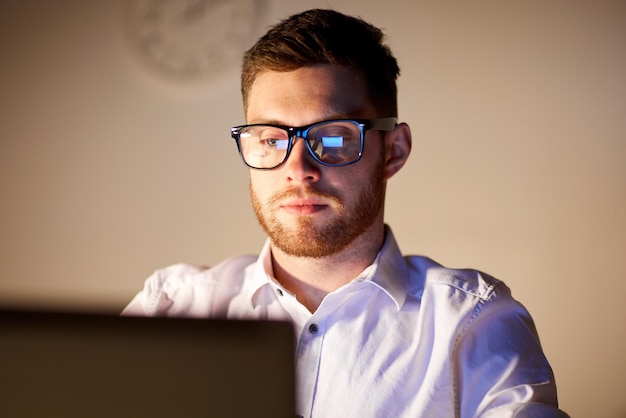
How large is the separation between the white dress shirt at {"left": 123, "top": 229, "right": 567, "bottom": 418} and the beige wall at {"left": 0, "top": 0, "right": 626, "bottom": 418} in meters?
0.67

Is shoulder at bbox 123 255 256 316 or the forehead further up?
the forehead

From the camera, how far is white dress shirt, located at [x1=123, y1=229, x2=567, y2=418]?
1.22 m

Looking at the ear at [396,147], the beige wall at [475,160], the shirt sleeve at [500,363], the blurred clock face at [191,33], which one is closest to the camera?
the shirt sleeve at [500,363]

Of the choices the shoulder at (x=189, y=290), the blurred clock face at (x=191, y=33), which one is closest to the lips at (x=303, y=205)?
the shoulder at (x=189, y=290)

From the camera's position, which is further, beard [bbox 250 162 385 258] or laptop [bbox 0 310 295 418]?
beard [bbox 250 162 385 258]

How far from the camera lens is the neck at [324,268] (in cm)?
136

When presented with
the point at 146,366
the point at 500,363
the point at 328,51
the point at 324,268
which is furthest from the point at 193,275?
the point at 146,366

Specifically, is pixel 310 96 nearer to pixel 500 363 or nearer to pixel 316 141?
pixel 316 141

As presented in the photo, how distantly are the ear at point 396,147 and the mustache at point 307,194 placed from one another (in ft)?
0.60

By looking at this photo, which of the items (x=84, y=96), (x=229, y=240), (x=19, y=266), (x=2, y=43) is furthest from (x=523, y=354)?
(x=2, y=43)

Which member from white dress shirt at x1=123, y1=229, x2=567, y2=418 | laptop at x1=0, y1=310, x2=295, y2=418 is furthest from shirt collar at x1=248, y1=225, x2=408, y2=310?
laptop at x1=0, y1=310, x2=295, y2=418

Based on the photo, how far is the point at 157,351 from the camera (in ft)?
1.62

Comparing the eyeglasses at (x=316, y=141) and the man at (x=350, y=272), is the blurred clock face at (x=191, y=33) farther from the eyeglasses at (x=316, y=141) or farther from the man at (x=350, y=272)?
the eyeglasses at (x=316, y=141)

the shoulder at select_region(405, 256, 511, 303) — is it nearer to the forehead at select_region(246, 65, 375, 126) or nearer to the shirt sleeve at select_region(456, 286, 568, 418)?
the shirt sleeve at select_region(456, 286, 568, 418)
